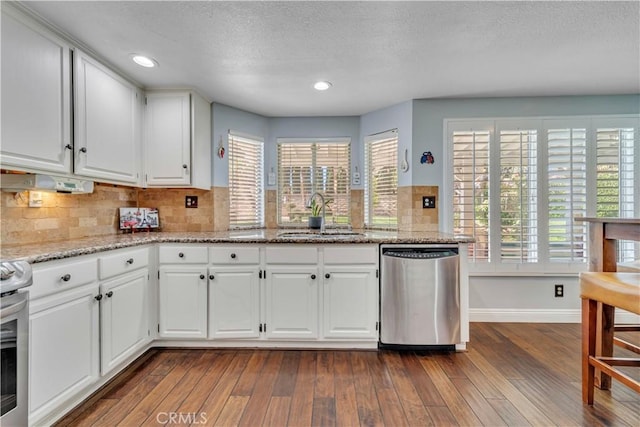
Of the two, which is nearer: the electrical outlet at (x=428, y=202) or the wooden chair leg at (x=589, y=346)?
the wooden chair leg at (x=589, y=346)

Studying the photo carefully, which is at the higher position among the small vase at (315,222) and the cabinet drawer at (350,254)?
the small vase at (315,222)

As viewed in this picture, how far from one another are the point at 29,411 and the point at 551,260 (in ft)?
12.8

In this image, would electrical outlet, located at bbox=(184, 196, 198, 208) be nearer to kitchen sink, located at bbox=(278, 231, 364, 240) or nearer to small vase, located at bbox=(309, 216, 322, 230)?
kitchen sink, located at bbox=(278, 231, 364, 240)

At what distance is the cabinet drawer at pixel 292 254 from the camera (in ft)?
7.80

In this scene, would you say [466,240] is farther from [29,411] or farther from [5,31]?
[5,31]

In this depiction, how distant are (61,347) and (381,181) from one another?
2850mm

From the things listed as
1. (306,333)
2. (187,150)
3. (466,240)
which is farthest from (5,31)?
(466,240)

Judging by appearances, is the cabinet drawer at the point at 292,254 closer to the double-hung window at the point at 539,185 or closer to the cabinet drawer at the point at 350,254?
the cabinet drawer at the point at 350,254

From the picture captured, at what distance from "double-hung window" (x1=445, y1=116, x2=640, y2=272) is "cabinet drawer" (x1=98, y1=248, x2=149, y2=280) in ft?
8.86

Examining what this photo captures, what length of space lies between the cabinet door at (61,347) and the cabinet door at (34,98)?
2.50ft

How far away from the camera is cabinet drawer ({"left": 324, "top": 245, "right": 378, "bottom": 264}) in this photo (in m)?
2.37

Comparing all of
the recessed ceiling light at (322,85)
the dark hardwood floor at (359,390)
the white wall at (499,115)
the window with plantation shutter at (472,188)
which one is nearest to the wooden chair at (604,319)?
the dark hardwood floor at (359,390)

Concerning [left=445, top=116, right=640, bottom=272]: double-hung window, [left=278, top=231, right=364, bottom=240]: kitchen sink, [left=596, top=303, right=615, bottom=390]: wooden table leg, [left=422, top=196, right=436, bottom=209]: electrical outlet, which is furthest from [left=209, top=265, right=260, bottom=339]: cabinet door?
[left=596, top=303, right=615, bottom=390]: wooden table leg

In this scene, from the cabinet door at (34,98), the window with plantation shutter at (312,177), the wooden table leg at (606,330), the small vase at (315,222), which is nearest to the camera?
the cabinet door at (34,98)
